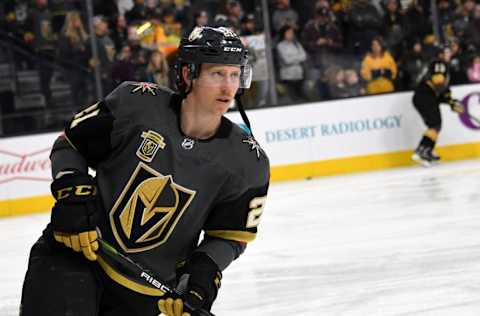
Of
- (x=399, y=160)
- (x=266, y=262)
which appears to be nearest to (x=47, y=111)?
(x=399, y=160)

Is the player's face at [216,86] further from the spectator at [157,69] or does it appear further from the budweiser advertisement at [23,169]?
the spectator at [157,69]

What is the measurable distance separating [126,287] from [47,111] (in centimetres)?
665

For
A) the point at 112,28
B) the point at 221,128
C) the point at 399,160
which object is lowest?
the point at 399,160

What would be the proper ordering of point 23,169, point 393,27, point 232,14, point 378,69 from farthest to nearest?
point 393,27 → point 378,69 → point 232,14 → point 23,169

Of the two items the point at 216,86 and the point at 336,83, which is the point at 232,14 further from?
Result: the point at 216,86

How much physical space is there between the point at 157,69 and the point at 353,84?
2.09 m

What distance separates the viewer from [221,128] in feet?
8.30

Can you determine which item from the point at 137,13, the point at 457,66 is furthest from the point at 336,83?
the point at 137,13

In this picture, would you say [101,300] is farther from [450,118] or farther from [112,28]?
[450,118]

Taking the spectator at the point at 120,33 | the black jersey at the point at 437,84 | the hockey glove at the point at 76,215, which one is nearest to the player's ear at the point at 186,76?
the hockey glove at the point at 76,215

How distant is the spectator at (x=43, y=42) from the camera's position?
8.93m

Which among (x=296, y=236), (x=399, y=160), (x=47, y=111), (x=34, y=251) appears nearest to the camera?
(x=34, y=251)

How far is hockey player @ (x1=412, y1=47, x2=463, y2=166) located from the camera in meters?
9.67

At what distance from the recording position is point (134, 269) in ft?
8.05
